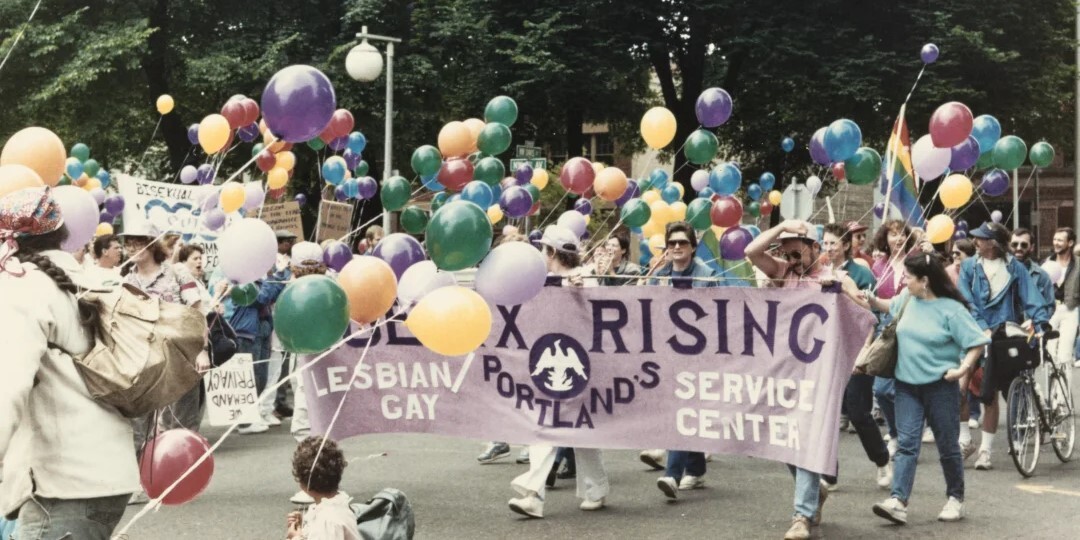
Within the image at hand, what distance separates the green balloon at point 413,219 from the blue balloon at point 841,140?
3221 mm

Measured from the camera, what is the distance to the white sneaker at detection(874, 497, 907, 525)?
7.03 m

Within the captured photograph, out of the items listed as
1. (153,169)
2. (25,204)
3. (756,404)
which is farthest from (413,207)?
(153,169)

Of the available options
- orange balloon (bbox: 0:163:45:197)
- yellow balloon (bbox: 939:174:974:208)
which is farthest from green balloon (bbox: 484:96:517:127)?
orange balloon (bbox: 0:163:45:197)

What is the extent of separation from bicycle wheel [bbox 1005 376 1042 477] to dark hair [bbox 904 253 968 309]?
2157 mm

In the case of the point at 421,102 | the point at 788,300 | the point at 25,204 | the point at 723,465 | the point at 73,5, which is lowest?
the point at 723,465

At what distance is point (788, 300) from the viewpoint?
6.79 m

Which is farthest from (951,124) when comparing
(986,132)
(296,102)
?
(296,102)

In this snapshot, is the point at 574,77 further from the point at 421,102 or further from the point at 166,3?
the point at 166,3

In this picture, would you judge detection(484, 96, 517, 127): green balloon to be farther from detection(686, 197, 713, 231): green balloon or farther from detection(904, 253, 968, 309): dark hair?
detection(904, 253, 968, 309): dark hair

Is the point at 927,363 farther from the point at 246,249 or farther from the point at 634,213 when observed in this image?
the point at 246,249

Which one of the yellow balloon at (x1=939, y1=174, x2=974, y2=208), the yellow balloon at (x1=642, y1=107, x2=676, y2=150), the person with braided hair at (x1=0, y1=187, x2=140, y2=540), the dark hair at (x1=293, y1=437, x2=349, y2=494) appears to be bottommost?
the dark hair at (x1=293, y1=437, x2=349, y2=494)

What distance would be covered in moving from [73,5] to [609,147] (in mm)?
28003

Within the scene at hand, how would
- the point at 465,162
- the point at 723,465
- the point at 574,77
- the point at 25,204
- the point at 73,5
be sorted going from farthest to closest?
the point at 73,5 → the point at 574,77 → the point at 465,162 → the point at 723,465 → the point at 25,204

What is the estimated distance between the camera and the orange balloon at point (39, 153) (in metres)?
4.92
